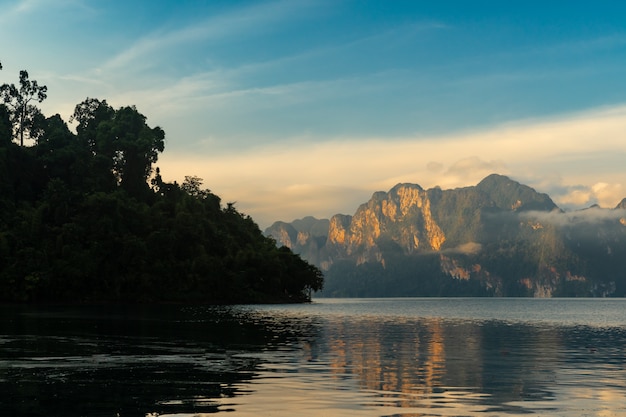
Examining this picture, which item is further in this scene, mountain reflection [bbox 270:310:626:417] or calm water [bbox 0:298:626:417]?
mountain reflection [bbox 270:310:626:417]

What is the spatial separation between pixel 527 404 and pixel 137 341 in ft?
131

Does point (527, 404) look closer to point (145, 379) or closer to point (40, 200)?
point (145, 379)

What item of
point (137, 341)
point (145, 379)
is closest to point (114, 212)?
point (137, 341)

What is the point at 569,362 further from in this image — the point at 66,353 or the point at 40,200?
the point at 40,200

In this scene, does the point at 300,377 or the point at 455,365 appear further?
the point at 455,365

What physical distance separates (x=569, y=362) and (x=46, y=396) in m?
32.3

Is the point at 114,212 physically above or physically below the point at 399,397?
above

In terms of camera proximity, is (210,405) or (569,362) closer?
(210,405)

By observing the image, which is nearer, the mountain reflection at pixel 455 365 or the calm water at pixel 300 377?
the calm water at pixel 300 377

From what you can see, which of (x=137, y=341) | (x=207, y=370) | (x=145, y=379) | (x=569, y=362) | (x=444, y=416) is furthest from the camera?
(x=137, y=341)

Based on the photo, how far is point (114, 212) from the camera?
7490 inches

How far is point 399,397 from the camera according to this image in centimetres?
3011

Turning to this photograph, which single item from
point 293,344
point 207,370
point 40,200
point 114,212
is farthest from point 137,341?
point 40,200

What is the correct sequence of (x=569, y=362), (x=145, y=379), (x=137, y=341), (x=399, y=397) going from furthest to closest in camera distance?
(x=137, y=341)
(x=569, y=362)
(x=145, y=379)
(x=399, y=397)
